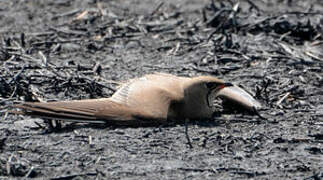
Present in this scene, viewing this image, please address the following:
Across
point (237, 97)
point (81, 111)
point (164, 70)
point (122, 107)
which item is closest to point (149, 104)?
point (122, 107)

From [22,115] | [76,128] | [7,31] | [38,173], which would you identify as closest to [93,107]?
[76,128]

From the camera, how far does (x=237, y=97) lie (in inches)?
269

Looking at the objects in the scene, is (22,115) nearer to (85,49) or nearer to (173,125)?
(173,125)

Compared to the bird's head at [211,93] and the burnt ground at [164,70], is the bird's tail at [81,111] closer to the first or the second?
the burnt ground at [164,70]

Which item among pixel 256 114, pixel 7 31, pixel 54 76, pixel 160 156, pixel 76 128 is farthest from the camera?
pixel 7 31

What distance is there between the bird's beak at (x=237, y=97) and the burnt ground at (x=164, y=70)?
116 mm

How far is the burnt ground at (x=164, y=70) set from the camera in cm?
562

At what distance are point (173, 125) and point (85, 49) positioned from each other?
2892 mm

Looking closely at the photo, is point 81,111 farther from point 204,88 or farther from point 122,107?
point 204,88

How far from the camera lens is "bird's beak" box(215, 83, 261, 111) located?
679 cm

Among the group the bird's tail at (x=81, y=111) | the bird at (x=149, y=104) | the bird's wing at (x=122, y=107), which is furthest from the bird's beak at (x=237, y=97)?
the bird's tail at (x=81, y=111)

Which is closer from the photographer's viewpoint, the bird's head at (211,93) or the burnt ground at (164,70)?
the burnt ground at (164,70)

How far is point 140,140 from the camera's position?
6.00 m

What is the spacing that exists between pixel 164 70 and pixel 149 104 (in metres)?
1.95
